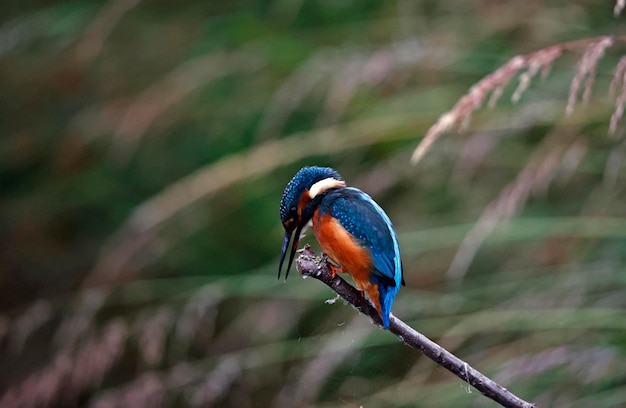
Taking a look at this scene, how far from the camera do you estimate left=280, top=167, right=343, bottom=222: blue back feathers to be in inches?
36.6

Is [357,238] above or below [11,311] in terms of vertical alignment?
above

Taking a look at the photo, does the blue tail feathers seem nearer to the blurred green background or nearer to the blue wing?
the blue wing

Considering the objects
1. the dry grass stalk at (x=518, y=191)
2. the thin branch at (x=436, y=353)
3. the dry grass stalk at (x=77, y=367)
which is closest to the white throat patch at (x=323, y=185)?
the thin branch at (x=436, y=353)

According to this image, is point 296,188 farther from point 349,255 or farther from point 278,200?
point 278,200

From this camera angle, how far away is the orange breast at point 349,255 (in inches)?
35.6

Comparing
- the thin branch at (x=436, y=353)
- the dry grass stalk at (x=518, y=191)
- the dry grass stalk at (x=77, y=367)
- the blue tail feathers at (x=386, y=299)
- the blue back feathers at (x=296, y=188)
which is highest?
the blue back feathers at (x=296, y=188)

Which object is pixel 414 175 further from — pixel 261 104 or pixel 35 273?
pixel 35 273

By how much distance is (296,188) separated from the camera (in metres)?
0.94

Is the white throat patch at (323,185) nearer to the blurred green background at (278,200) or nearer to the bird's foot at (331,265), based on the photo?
the bird's foot at (331,265)

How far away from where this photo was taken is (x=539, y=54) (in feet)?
4.42

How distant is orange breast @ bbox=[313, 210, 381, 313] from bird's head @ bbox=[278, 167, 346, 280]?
0.03 m

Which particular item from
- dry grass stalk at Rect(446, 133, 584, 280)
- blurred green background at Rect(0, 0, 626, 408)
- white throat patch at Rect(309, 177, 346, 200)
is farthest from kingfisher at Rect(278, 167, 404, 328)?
dry grass stalk at Rect(446, 133, 584, 280)

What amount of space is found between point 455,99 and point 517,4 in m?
0.29

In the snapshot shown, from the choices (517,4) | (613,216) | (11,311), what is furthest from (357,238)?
(11,311)
